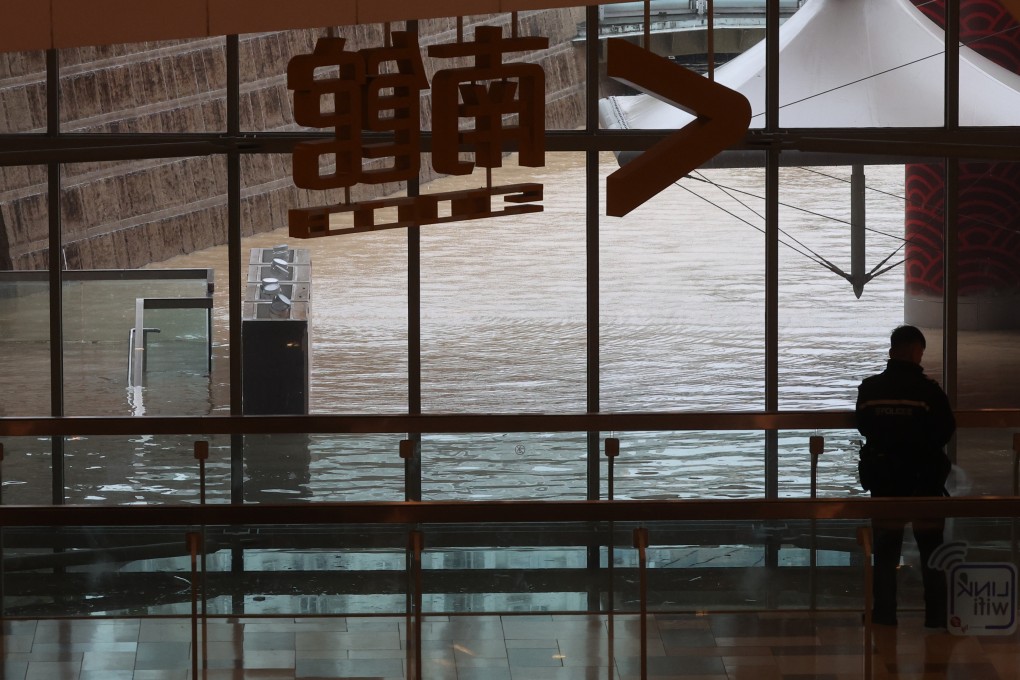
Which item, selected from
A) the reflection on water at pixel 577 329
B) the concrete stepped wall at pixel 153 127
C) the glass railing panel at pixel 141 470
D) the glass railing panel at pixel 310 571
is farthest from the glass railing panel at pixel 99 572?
the concrete stepped wall at pixel 153 127

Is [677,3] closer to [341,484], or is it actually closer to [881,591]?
[341,484]

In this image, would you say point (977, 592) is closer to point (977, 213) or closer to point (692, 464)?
point (692, 464)

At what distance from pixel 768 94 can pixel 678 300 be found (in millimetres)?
1274

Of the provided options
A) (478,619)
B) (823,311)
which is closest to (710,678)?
(478,619)

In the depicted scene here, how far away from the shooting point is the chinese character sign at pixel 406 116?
16.4ft

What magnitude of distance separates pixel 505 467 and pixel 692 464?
108 centimetres

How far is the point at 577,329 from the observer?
817cm

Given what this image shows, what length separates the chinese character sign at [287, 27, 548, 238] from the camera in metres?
5.01

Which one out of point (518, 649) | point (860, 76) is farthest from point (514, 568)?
point (860, 76)

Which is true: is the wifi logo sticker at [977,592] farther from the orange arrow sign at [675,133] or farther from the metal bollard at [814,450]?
the orange arrow sign at [675,133]

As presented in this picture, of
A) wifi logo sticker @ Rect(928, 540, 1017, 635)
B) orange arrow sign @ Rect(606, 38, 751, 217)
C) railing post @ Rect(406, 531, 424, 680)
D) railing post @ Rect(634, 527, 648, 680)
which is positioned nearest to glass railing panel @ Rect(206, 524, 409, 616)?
railing post @ Rect(406, 531, 424, 680)

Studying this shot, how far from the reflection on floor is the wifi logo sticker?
0.05m

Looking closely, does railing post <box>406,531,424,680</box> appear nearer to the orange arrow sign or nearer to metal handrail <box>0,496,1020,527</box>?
metal handrail <box>0,496,1020,527</box>

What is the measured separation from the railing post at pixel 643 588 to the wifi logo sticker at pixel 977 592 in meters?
0.92
